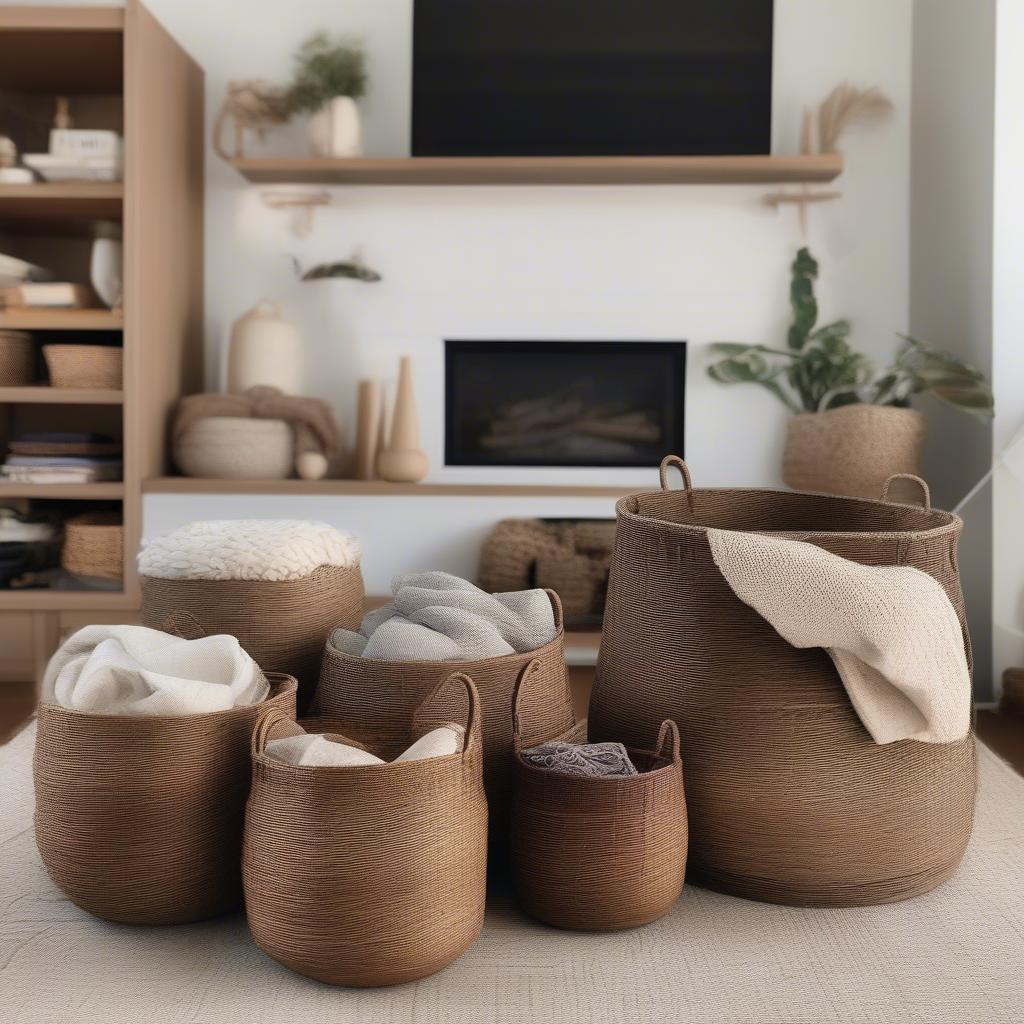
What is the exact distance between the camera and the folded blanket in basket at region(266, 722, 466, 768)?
1.31 meters

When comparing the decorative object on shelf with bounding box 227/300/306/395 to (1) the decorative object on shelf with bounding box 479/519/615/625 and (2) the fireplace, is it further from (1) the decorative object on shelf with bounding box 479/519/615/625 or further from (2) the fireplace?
(1) the decorative object on shelf with bounding box 479/519/615/625

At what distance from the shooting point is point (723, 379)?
372 centimetres

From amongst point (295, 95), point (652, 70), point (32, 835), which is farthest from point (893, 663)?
point (295, 95)

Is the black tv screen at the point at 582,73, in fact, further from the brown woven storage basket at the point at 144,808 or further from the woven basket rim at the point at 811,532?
the brown woven storage basket at the point at 144,808

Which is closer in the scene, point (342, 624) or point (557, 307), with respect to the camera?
point (342, 624)

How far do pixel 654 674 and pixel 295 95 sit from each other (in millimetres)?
2664

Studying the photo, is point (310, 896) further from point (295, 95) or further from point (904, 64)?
point (904, 64)

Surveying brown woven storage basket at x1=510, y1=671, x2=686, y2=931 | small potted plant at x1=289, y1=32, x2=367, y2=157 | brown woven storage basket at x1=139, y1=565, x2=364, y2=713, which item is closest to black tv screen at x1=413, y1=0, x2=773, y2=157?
small potted plant at x1=289, y1=32, x2=367, y2=157

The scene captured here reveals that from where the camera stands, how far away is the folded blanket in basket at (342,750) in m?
1.31

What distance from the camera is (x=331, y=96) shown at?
3.63 metres

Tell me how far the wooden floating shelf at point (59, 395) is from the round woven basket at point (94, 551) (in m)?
0.36

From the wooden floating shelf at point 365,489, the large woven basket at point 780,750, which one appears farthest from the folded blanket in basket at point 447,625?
the wooden floating shelf at point 365,489

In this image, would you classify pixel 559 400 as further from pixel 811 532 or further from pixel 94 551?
pixel 811 532

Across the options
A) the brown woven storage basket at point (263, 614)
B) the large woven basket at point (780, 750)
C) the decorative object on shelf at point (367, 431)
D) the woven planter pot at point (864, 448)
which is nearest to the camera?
the large woven basket at point (780, 750)
